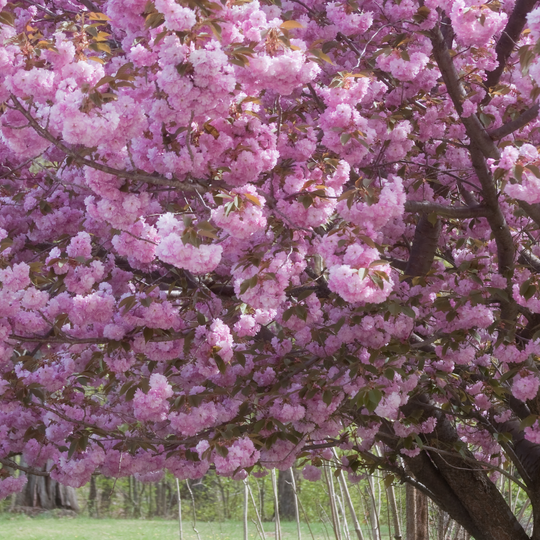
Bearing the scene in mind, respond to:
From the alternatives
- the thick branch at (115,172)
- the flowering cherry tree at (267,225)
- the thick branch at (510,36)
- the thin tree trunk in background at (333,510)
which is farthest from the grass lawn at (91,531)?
the thick branch at (115,172)

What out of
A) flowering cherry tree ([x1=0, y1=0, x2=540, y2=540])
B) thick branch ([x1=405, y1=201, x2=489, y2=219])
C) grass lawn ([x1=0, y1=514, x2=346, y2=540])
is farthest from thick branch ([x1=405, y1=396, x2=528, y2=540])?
grass lawn ([x1=0, y1=514, x2=346, y2=540])

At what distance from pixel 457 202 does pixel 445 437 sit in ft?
4.95

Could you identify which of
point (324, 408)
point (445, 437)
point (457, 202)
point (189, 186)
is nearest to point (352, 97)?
point (189, 186)

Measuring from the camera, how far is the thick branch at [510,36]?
3447 mm

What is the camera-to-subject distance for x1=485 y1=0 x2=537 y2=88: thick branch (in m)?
3.45

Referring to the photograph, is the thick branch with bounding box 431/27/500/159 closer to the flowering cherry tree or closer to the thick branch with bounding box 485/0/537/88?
the flowering cherry tree

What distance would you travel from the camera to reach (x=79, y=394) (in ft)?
14.7

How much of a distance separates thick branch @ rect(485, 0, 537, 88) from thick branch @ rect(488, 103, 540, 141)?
562 mm

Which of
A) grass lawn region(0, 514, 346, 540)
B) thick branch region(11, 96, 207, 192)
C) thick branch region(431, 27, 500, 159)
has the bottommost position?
grass lawn region(0, 514, 346, 540)

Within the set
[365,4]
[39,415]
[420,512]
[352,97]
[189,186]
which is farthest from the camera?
[420,512]

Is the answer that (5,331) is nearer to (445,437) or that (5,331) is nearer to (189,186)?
(189,186)

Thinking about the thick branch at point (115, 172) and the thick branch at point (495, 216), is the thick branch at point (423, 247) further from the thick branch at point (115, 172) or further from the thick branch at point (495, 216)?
the thick branch at point (115, 172)

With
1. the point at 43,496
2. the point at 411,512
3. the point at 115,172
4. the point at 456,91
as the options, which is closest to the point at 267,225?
the point at 115,172

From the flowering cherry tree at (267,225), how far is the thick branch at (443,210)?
13 mm
